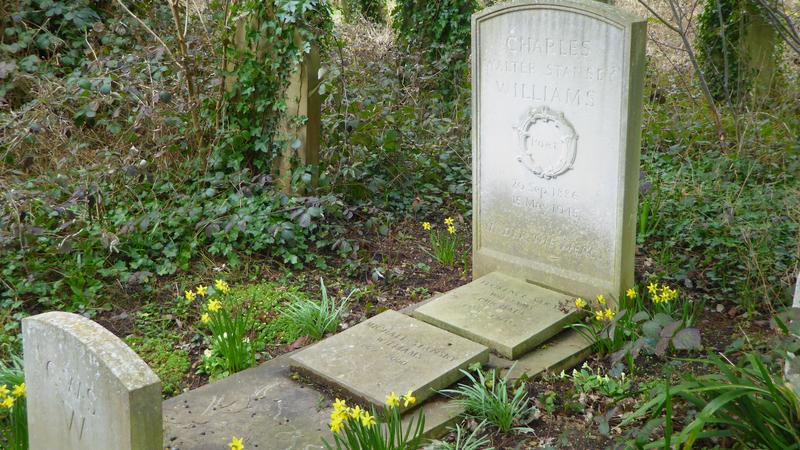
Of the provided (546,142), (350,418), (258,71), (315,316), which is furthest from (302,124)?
(350,418)

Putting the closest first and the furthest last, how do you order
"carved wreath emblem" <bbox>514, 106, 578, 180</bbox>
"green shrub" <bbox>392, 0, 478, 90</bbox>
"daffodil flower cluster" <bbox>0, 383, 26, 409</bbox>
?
A: "daffodil flower cluster" <bbox>0, 383, 26, 409</bbox>
"carved wreath emblem" <bbox>514, 106, 578, 180</bbox>
"green shrub" <bbox>392, 0, 478, 90</bbox>

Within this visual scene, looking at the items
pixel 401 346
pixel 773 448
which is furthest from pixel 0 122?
pixel 773 448

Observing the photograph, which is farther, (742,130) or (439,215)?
(742,130)

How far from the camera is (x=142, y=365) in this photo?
2.47 m

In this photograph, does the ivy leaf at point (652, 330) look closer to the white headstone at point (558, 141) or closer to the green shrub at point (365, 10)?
the white headstone at point (558, 141)

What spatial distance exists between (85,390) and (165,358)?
1791 mm

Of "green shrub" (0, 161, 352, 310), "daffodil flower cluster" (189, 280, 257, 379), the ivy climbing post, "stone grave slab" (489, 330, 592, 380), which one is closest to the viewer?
"stone grave slab" (489, 330, 592, 380)

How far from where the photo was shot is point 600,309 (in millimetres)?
4418

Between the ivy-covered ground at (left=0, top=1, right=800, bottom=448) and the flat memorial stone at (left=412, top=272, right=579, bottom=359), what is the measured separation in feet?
0.81

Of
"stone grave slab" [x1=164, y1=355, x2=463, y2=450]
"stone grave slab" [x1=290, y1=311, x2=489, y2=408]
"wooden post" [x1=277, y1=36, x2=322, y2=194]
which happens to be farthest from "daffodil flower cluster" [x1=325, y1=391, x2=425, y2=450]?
"wooden post" [x1=277, y1=36, x2=322, y2=194]

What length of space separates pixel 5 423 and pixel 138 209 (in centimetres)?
220

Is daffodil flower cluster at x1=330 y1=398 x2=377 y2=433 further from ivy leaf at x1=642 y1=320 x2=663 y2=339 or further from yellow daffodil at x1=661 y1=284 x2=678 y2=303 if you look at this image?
yellow daffodil at x1=661 y1=284 x2=678 y2=303

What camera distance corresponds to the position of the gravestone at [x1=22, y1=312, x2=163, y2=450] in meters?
2.39

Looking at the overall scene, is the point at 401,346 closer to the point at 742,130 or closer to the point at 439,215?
the point at 439,215
